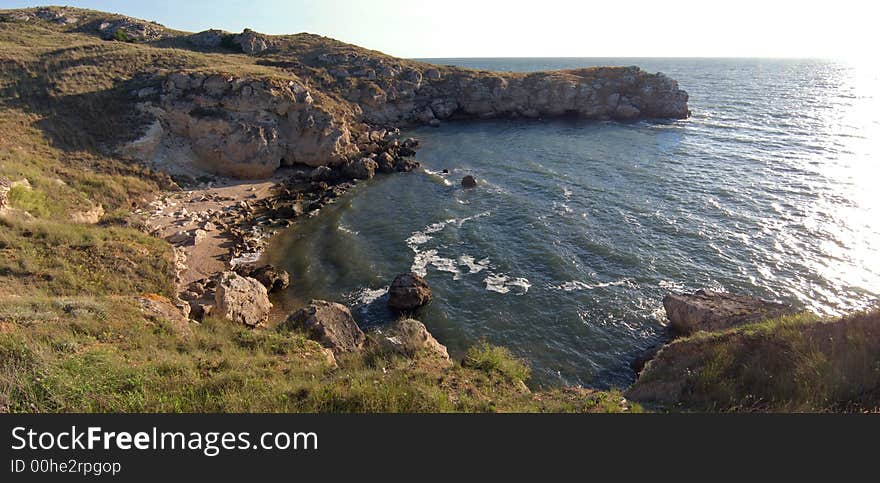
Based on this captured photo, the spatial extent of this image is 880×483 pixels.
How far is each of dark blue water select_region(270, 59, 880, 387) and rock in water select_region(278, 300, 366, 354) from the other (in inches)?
215

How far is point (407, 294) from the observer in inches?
957

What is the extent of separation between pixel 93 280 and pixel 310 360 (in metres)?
13.5

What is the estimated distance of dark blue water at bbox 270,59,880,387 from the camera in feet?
76.5

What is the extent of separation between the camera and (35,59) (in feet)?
147

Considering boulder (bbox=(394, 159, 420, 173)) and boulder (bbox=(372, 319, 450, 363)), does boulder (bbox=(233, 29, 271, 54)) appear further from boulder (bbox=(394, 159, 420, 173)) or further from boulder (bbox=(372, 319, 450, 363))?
boulder (bbox=(372, 319, 450, 363))

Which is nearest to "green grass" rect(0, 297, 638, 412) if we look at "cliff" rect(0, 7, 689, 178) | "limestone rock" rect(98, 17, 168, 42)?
"cliff" rect(0, 7, 689, 178)

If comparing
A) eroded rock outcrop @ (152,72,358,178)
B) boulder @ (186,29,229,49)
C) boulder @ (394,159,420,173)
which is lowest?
boulder @ (394,159,420,173)

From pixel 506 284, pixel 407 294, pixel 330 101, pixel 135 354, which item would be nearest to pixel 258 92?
pixel 330 101

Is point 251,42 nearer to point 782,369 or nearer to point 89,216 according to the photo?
point 89,216

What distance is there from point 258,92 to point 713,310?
4672 centimetres

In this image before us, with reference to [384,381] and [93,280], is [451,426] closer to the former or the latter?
[384,381]

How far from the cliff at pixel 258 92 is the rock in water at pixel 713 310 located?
127 ft

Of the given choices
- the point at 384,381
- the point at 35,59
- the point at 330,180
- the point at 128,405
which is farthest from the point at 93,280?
the point at 35,59

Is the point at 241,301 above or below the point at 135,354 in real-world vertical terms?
below
